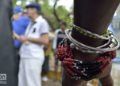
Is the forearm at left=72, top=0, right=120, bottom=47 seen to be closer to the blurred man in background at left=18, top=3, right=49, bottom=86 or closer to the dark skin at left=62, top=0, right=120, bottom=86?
the dark skin at left=62, top=0, right=120, bottom=86

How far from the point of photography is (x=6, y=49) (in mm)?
1743

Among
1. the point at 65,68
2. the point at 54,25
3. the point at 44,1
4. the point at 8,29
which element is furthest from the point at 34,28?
the point at 44,1

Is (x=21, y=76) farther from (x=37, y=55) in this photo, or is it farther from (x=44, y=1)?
(x=44, y=1)

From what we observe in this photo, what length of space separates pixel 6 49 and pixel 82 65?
3.15ft

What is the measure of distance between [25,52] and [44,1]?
5237 millimetres

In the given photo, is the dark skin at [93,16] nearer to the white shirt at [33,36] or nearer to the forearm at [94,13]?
the forearm at [94,13]

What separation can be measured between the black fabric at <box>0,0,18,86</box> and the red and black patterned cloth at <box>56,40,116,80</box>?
825 millimetres

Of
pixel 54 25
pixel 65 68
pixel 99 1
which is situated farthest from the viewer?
pixel 54 25

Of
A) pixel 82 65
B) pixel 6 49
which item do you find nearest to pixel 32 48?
pixel 6 49

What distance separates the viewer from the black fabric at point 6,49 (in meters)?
1.69

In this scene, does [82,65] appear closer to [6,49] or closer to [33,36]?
[6,49]

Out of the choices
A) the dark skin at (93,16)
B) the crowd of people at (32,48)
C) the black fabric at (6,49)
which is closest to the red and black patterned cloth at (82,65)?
the dark skin at (93,16)

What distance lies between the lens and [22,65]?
348 centimetres

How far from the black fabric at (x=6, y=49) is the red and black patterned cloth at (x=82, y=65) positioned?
825 millimetres
